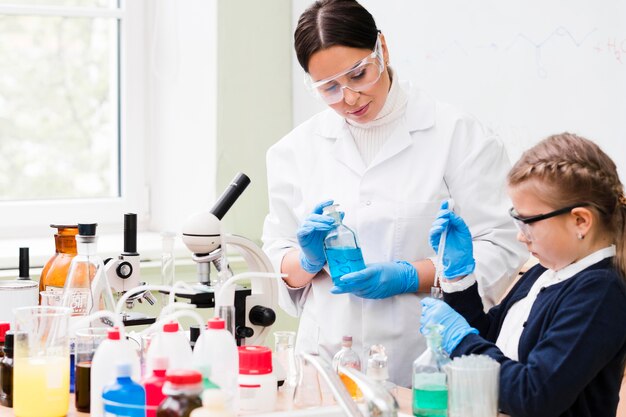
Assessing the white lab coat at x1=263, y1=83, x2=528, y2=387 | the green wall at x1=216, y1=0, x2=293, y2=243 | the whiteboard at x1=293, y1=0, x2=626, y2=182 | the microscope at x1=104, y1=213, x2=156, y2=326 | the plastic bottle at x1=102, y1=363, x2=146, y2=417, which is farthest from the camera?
the green wall at x1=216, y1=0, x2=293, y2=243

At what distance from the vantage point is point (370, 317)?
2.26 m

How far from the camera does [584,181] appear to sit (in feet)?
5.69

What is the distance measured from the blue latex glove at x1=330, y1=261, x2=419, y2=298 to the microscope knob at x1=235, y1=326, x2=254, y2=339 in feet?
0.92

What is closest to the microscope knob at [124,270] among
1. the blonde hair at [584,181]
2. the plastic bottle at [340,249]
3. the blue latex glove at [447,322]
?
the plastic bottle at [340,249]

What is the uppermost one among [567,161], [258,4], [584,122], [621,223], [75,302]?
[258,4]

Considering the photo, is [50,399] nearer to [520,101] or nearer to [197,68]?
[520,101]

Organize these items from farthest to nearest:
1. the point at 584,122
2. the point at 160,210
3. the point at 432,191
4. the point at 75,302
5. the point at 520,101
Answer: the point at 160,210 < the point at 520,101 < the point at 584,122 < the point at 432,191 < the point at 75,302

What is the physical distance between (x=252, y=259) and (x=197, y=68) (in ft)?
5.67

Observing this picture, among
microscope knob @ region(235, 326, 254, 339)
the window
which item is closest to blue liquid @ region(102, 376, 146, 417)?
microscope knob @ region(235, 326, 254, 339)

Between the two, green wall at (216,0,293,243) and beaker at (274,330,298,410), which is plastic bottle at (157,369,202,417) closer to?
beaker at (274,330,298,410)

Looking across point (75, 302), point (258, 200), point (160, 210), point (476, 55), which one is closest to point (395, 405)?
point (75, 302)

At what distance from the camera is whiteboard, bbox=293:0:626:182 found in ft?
7.93

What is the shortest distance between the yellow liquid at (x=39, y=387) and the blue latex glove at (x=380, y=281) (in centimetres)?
71

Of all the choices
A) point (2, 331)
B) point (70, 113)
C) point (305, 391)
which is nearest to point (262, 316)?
point (305, 391)
